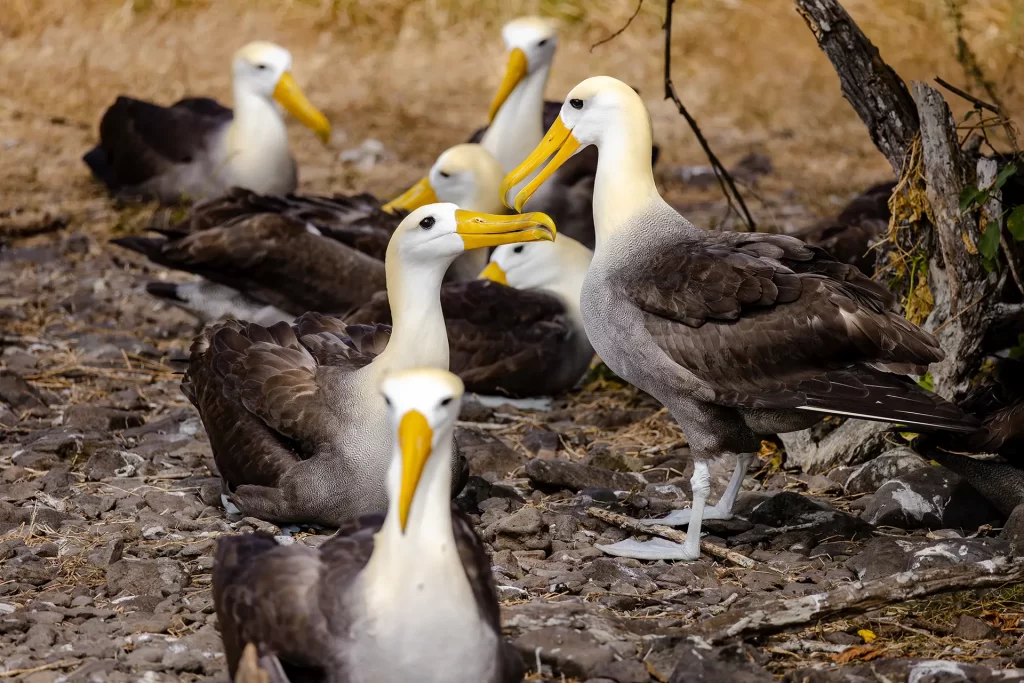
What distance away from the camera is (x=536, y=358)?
Result: 7336 mm

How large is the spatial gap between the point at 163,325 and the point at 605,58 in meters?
7.10

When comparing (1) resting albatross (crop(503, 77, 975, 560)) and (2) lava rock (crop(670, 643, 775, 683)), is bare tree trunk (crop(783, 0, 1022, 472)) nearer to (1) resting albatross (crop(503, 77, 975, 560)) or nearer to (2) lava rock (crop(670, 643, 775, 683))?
(1) resting albatross (crop(503, 77, 975, 560))

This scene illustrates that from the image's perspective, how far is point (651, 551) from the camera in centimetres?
512

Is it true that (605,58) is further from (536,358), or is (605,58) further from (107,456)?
(107,456)

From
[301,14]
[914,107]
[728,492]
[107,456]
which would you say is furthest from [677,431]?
[301,14]

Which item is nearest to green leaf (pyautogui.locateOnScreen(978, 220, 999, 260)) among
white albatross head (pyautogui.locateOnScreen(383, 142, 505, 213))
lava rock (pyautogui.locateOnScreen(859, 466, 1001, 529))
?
lava rock (pyautogui.locateOnScreen(859, 466, 1001, 529))

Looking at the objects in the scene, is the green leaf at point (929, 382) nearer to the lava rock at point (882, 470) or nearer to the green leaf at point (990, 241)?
the lava rock at point (882, 470)

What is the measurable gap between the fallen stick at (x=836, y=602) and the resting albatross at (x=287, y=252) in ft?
14.4

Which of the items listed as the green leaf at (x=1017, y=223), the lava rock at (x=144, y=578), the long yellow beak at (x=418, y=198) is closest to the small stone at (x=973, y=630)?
the green leaf at (x=1017, y=223)

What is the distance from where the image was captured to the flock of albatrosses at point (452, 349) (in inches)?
138

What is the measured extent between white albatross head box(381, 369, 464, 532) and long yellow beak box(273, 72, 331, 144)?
23.2ft

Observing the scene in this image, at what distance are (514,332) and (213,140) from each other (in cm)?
440

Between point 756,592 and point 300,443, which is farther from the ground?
point 300,443

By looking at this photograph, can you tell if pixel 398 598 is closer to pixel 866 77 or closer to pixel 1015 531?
pixel 1015 531
